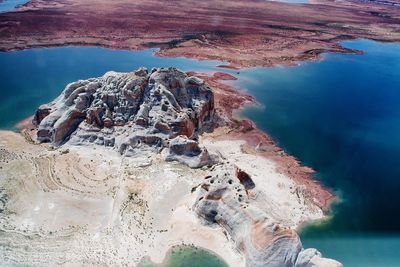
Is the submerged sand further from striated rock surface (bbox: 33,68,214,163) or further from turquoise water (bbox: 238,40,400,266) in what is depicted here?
turquoise water (bbox: 238,40,400,266)

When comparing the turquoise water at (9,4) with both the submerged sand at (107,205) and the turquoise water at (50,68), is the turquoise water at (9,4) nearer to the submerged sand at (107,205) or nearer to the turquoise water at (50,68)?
the turquoise water at (50,68)

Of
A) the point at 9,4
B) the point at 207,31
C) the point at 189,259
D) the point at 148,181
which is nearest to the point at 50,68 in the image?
the point at 148,181

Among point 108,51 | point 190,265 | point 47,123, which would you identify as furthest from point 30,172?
point 108,51

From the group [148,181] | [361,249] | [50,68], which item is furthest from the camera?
[50,68]

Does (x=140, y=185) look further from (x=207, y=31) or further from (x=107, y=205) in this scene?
(x=207, y=31)

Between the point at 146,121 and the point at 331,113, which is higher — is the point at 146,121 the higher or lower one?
the higher one

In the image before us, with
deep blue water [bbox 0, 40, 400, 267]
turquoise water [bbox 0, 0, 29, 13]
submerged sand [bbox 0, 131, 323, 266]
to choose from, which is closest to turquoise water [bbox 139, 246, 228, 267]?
submerged sand [bbox 0, 131, 323, 266]

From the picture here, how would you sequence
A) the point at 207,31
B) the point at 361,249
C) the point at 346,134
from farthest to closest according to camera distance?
the point at 207,31 → the point at 346,134 → the point at 361,249

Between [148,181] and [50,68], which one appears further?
[50,68]

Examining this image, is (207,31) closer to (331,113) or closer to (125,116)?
(331,113)

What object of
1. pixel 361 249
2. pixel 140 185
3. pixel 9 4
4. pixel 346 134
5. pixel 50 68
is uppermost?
pixel 9 4
